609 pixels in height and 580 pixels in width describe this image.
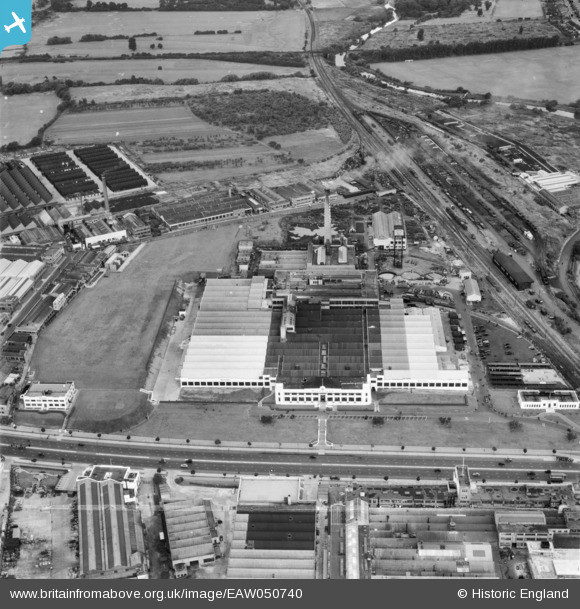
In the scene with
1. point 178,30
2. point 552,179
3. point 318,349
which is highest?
point 178,30

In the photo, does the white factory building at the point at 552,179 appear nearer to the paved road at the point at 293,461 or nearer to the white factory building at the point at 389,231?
the white factory building at the point at 389,231

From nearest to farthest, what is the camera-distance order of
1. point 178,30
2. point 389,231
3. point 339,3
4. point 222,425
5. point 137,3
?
point 222,425 < point 389,231 < point 178,30 < point 137,3 < point 339,3

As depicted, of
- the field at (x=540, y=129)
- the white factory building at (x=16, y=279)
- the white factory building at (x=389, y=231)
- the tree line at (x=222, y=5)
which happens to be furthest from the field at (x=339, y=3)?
the white factory building at (x=16, y=279)

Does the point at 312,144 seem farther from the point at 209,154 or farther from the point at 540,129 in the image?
the point at 540,129

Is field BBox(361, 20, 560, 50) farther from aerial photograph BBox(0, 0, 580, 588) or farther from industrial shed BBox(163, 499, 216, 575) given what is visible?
industrial shed BBox(163, 499, 216, 575)

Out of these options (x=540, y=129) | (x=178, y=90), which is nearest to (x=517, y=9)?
(x=540, y=129)
